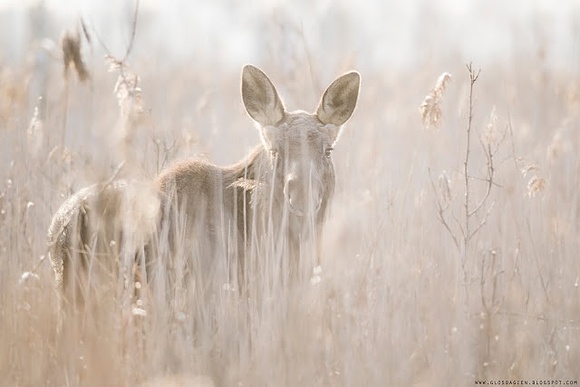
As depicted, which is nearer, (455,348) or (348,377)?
(348,377)

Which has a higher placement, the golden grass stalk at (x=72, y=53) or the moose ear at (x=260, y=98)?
the moose ear at (x=260, y=98)

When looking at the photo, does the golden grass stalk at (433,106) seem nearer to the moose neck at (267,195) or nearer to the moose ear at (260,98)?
the moose neck at (267,195)

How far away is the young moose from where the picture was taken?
4.91m

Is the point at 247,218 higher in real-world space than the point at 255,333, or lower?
higher

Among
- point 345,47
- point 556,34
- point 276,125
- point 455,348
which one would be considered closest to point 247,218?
point 276,125

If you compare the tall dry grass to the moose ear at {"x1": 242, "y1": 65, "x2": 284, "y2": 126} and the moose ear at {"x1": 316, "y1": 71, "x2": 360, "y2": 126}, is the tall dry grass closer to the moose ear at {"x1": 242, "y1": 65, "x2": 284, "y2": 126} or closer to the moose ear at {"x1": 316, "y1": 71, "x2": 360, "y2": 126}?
the moose ear at {"x1": 316, "y1": 71, "x2": 360, "y2": 126}

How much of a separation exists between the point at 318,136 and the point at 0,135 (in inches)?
96.8

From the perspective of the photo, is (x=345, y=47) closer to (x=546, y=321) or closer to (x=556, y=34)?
(x=556, y=34)

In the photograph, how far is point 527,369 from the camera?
4422 millimetres

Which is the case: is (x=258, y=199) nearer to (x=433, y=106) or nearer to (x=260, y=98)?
(x=260, y=98)

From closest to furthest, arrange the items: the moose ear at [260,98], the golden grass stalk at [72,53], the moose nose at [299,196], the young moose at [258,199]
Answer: the golden grass stalk at [72,53], the young moose at [258,199], the moose nose at [299,196], the moose ear at [260,98]

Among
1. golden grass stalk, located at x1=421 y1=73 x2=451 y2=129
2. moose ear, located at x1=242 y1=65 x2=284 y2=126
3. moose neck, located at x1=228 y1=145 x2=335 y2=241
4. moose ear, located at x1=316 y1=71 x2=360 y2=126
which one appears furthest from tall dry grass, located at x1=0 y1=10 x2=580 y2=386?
moose ear, located at x1=242 y1=65 x2=284 y2=126

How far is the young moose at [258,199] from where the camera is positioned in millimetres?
4910

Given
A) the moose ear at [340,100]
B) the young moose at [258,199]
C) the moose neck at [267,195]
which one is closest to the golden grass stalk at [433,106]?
the young moose at [258,199]
